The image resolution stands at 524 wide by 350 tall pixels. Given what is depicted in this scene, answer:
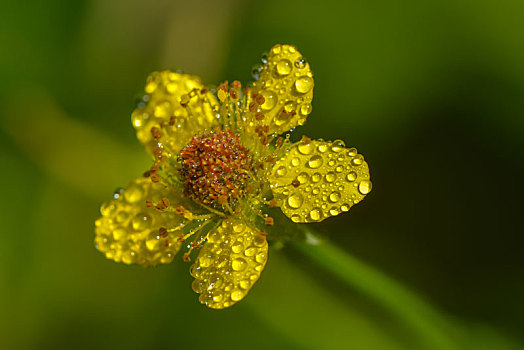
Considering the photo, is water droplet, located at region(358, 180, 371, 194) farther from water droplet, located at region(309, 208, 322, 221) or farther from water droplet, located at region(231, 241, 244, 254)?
water droplet, located at region(231, 241, 244, 254)

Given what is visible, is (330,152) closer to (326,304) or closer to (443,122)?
(443,122)

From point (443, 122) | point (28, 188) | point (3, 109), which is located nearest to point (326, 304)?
point (443, 122)

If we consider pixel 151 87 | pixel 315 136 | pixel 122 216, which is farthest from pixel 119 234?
pixel 315 136

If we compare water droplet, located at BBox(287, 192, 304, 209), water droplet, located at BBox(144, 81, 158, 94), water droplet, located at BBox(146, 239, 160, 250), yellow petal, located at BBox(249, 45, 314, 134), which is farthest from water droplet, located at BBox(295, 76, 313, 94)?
water droplet, located at BBox(146, 239, 160, 250)

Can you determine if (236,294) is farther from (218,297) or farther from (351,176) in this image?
(351,176)

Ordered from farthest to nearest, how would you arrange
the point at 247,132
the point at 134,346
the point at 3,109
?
the point at 3,109, the point at 134,346, the point at 247,132
